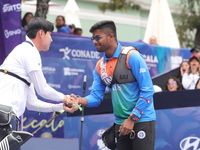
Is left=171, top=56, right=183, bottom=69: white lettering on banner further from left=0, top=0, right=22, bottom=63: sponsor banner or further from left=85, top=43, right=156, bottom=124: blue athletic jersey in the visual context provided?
left=85, top=43, right=156, bottom=124: blue athletic jersey

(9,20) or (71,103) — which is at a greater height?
(9,20)

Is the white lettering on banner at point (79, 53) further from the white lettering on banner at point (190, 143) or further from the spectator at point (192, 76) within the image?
the white lettering on banner at point (190, 143)

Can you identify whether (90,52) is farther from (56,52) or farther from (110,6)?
(110,6)

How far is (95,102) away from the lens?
6.84 meters

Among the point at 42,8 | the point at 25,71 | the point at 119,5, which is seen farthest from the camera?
the point at 119,5

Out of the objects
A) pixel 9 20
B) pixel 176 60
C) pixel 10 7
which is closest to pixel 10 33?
pixel 9 20

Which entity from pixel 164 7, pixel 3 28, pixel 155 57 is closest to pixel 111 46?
pixel 3 28

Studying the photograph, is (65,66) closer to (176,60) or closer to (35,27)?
(176,60)

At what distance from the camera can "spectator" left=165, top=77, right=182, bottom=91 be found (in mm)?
10609

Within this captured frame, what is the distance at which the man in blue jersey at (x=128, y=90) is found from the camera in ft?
20.6

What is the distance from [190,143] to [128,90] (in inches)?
97.5

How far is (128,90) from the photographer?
641 centimetres

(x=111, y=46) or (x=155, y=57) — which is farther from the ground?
(x=111, y=46)

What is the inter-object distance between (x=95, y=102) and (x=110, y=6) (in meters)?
15.3
